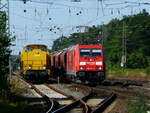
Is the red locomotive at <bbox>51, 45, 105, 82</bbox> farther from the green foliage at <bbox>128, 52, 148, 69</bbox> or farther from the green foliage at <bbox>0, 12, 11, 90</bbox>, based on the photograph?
the green foliage at <bbox>128, 52, 148, 69</bbox>

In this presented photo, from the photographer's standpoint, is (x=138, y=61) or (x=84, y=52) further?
(x=138, y=61)

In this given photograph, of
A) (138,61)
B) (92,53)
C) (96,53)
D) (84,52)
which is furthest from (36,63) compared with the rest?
(138,61)

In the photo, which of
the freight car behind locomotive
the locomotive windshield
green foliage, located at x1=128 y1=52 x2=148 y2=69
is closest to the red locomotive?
the locomotive windshield

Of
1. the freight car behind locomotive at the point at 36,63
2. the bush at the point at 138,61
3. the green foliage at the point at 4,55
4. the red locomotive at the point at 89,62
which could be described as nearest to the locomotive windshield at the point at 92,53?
the red locomotive at the point at 89,62

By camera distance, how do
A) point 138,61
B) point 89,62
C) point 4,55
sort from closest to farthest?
1. point 4,55
2. point 89,62
3. point 138,61

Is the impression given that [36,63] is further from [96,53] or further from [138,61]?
[138,61]

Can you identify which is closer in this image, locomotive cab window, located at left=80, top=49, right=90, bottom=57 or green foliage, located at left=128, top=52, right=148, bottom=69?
locomotive cab window, located at left=80, top=49, right=90, bottom=57

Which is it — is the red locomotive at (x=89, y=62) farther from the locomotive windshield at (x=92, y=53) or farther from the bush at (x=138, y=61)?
the bush at (x=138, y=61)

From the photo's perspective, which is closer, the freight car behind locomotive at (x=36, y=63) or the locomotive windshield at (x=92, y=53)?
the locomotive windshield at (x=92, y=53)

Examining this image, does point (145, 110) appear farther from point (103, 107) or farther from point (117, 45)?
point (117, 45)

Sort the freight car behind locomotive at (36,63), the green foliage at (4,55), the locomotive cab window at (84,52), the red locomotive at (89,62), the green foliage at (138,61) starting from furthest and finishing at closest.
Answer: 1. the green foliage at (138,61)
2. the freight car behind locomotive at (36,63)
3. the locomotive cab window at (84,52)
4. the red locomotive at (89,62)
5. the green foliage at (4,55)

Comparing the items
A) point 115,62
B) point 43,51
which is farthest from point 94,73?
point 115,62

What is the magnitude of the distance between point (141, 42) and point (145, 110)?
341 ft

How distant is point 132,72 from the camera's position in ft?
223
